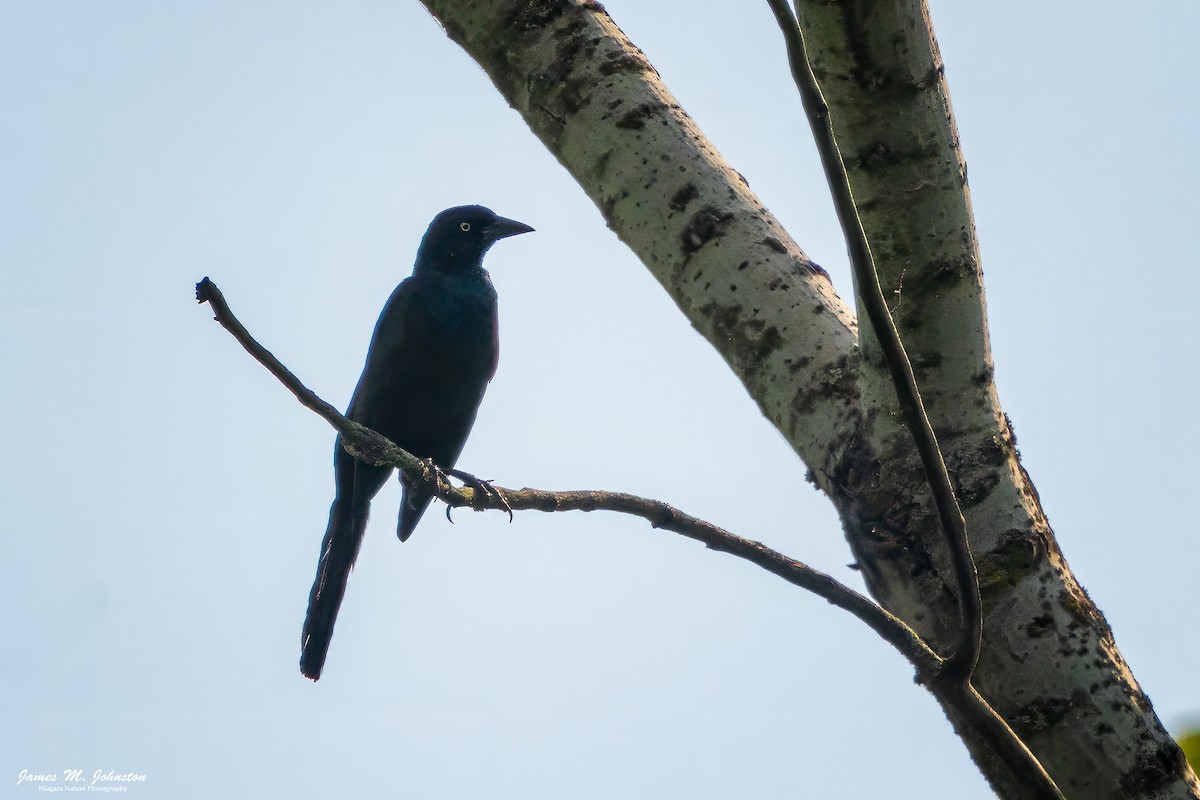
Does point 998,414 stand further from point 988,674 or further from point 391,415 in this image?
point 391,415

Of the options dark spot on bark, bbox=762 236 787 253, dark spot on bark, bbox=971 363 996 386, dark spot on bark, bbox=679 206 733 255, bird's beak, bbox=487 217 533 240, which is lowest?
dark spot on bark, bbox=971 363 996 386

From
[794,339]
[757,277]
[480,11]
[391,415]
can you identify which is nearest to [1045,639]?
[794,339]

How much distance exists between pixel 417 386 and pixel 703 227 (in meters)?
2.54

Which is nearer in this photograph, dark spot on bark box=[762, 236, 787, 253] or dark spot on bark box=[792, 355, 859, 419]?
dark spot on bark box=[792, 355, 859, 419]

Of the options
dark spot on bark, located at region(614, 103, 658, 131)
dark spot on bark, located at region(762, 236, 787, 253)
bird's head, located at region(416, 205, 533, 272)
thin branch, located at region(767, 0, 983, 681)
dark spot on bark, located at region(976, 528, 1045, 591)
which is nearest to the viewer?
thin branch, located at region(767, 0, 983, 681)

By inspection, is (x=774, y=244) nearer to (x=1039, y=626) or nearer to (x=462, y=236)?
(x=1039, y=626)

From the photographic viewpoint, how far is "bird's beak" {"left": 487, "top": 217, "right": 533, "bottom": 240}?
552 cm

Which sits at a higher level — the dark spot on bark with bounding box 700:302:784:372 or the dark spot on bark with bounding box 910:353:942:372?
the dark spot on bark with bounding box 700:302:784:372

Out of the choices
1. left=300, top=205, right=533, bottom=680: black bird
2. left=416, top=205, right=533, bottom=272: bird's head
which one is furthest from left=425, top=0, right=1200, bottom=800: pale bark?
left=416, top=205, right=533, bottom=272: bird's head

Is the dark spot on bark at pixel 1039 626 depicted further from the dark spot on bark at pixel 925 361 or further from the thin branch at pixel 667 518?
the dark spot on bark at pixel 925 361

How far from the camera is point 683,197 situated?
2.63 meters

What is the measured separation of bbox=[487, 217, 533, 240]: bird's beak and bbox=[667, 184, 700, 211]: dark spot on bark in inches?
117

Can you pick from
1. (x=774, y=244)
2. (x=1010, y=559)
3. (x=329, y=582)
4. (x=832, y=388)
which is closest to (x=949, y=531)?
(x=1010, y=559)

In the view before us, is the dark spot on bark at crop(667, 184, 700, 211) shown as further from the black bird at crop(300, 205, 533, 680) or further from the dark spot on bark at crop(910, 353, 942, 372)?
the black bird at crop(300, 205, 533, 680)
